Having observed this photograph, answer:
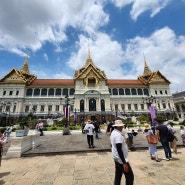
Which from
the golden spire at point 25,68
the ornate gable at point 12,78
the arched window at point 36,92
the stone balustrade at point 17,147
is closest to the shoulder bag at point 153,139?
the stone balustrade at point 17,147

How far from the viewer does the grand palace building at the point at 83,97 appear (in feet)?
121

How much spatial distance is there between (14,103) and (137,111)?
36.8m

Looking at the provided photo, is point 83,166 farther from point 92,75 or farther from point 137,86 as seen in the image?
point 137,86

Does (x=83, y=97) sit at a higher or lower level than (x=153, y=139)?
higher

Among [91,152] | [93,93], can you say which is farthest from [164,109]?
[91,152]

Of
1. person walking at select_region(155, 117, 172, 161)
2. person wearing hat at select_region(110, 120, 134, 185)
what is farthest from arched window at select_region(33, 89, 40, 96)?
person wearing hat at select_region(110, 120, 134, 185)

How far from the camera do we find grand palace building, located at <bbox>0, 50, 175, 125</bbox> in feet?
121

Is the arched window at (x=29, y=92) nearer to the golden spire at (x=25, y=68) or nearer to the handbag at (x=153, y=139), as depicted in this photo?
the golden spire at (x=25, y=68)

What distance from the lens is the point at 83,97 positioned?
37.9m

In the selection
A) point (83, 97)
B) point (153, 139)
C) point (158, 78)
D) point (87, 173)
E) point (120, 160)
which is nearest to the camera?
point (120, 160)

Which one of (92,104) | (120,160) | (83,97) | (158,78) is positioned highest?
(158,78)

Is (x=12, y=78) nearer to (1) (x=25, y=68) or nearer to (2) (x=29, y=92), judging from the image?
(2) (x=29, y=92)

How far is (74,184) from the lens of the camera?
11.8 ft

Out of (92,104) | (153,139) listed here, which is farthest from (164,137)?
(92,104)
